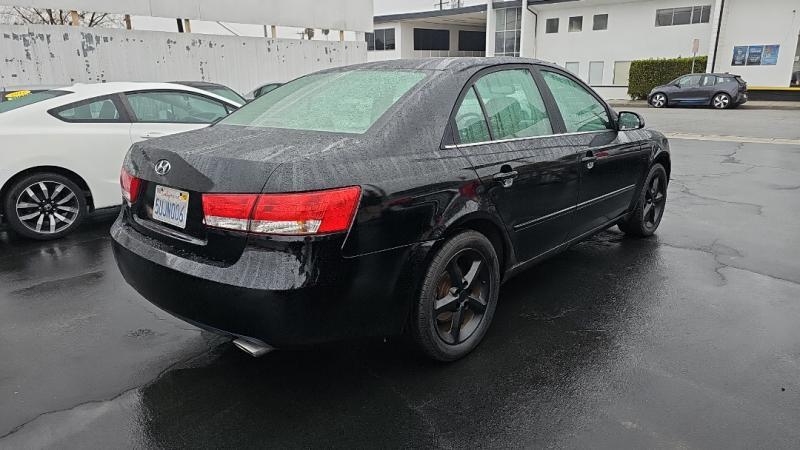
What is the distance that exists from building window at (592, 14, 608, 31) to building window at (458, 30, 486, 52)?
15699 mm

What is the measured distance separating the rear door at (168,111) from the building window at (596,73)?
1155 inches

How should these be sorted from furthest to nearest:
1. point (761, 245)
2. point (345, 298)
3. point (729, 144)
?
point (729, 144) < point (761, 245) < point (345, 298)

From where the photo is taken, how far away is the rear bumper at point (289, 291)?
2.33 metres

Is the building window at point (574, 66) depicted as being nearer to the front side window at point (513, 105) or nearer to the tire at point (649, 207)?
the tire at point (649, 207)

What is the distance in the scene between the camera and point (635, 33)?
99.1ft

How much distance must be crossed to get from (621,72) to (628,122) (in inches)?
1163

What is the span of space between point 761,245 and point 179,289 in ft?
16.8

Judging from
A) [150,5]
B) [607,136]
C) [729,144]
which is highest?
[150,5]

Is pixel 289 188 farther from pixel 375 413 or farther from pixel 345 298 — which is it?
pixel 375 413

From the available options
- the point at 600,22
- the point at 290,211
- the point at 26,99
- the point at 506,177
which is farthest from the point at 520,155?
the point at 600,22

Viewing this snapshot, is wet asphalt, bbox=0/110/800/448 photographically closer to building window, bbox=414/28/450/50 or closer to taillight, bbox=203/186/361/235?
taillight, bbox=203/186/361/235

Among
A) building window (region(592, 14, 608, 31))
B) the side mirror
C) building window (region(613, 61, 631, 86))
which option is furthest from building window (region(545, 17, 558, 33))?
the side mirror

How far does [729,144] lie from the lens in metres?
12.4

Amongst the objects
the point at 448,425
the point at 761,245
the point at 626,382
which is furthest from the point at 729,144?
the point at 448,425
